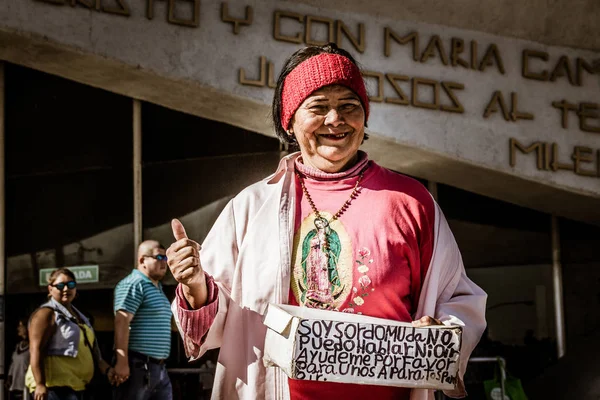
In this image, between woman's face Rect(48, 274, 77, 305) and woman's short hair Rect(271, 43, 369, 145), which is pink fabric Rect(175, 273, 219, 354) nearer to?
woman's short hair Rect(271, 43, 369, 145)

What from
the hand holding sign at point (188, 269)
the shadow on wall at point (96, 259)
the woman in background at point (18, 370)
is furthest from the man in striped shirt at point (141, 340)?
the hand holding sign at point (188, 269)

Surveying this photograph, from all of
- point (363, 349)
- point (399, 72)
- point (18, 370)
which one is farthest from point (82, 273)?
point (363, 349)

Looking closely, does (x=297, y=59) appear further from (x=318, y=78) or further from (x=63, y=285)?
(x=63, y=285)

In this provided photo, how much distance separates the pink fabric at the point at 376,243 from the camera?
269 cm

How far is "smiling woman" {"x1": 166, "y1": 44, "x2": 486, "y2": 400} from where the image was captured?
8.87 ft

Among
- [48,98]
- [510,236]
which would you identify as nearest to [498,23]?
[510,236]

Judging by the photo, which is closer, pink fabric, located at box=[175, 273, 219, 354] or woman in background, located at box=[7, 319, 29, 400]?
pink fabric, located at box=[175, 273, 219, 354]

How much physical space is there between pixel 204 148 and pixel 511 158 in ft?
10.2

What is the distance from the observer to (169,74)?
7.86 meters

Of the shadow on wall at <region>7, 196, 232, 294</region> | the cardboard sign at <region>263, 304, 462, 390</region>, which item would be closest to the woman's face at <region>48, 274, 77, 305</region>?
the shadow on wall at <region>7, 196, 232, 294</region>

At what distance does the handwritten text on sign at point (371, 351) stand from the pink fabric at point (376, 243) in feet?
0.48

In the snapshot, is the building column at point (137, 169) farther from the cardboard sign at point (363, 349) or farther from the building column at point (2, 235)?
the cardboard sign at point (363, 349)

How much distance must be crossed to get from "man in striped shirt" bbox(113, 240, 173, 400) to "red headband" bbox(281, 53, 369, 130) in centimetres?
418

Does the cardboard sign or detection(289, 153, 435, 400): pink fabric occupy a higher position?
detection(289, 153, 435, 400): pink fabric
